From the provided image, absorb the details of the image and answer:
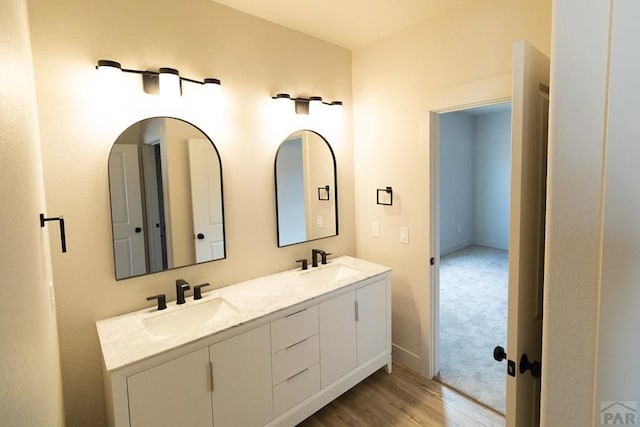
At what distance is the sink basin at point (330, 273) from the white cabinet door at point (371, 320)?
20 centimetres

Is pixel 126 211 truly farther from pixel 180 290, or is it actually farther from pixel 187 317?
pixel 187 317

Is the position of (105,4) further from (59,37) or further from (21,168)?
(21,168)

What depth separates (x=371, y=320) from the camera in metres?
2.46

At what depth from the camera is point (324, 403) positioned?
2170 mm

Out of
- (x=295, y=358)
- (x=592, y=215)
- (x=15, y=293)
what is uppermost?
(x=592, y=215)

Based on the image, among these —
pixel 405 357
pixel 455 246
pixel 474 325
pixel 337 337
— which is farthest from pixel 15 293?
pixel 455 246

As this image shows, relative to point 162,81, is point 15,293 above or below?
below

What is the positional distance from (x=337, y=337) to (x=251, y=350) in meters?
0.67

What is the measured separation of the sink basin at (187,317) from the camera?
1854 millimetres

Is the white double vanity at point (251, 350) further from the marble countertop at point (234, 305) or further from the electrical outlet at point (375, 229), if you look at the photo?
the electrical outlet at point (375, 229)

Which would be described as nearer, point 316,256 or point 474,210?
point 316,256

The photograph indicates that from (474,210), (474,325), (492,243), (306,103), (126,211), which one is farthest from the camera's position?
(474,210)

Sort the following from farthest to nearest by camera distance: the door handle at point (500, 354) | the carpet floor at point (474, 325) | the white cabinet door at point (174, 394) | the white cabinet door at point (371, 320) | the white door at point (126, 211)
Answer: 1. the carpet floor at point (474, 325)
2. the white cabinet door at point (371, 320)
3. the white door at point (126, 211)
4. the white cabinet door at point (174, 394)
5. the door handle at point (500, 354)

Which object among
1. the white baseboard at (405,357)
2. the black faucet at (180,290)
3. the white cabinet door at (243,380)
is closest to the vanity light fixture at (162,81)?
the black faucet at (180,290)
